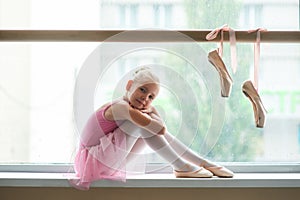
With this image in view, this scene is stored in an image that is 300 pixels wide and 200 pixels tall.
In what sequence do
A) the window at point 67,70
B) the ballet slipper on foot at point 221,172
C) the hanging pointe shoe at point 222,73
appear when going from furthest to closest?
the window at point 67,70, the ballet slipper on foot at point 221,172, the hanging pointe shoe at point 222,73

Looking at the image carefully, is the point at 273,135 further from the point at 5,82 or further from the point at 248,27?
the point at 5,82

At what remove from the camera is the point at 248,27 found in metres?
1.93

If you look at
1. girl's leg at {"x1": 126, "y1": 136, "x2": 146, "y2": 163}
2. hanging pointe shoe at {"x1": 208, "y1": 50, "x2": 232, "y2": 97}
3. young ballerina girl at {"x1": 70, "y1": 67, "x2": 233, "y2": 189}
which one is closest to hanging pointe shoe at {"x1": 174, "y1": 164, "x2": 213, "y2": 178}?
young ballerina girl at {"x1": 70, "y1": 67, "x2": 233, "y2": 189}

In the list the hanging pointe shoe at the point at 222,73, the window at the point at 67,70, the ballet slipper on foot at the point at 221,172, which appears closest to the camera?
the hanging pointe shoe at the point at 222,73

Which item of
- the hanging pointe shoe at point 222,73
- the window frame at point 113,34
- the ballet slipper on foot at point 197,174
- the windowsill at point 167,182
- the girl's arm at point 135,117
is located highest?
the window frame at point 113,34

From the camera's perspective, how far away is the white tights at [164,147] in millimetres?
1676

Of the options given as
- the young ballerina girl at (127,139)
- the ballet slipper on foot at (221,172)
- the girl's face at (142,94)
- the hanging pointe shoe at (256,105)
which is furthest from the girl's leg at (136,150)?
the hanging pointe shoe at (256,105)

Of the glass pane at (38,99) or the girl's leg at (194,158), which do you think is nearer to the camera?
the girl's leg at (194,158)

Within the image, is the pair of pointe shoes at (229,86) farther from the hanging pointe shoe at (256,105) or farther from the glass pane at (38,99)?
the glass pane at (38,99)

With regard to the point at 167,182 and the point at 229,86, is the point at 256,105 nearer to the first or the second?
the point at 229,86

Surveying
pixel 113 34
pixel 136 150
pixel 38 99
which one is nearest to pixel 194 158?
pixel 136 150

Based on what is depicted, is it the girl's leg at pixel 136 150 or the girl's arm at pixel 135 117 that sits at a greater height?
the girl's arm at pixel 135 117

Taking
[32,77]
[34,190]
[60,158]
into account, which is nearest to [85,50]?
[32,77]

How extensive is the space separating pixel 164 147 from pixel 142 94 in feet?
0.57
